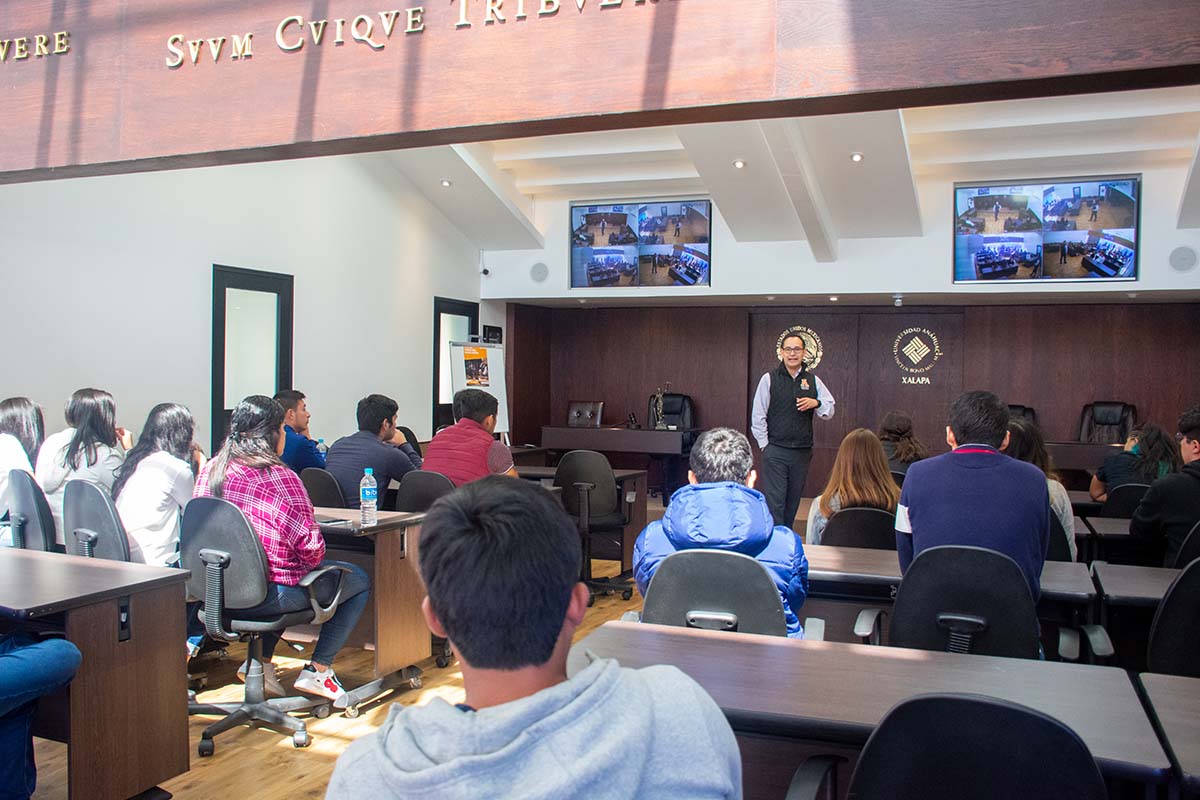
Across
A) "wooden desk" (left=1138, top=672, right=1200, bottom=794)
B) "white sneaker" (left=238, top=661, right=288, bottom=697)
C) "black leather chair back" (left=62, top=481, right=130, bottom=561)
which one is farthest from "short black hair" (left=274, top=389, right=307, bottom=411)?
"wooden desk" (left=1138, top=672, right=1200, bottom=794)

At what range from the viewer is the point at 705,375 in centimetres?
1102

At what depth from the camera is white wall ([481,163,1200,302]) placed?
8.16 meters

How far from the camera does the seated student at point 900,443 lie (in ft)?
15.5

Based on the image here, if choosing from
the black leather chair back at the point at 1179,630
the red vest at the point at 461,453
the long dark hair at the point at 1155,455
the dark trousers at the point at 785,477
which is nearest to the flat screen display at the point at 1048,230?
the dark trousers at the point at 785,477

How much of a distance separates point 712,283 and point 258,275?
427 cm

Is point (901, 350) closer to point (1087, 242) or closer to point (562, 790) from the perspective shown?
point (1087, 242)

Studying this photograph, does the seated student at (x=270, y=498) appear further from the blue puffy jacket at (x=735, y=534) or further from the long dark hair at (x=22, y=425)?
the long dark hair at (x=22, y=425)

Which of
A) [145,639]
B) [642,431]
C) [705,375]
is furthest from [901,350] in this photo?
[145,639]

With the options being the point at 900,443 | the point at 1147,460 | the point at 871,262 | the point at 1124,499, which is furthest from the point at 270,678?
the point at 871,262

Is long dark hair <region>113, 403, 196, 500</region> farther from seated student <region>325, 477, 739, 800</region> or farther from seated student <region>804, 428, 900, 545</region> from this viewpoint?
seated student <region>325, 477, 739, 800</region>

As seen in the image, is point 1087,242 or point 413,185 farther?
point 413,185

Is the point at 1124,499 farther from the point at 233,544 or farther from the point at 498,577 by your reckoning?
the point at 498,577

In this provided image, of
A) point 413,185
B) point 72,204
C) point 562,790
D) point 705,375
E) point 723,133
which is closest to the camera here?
point 562,790

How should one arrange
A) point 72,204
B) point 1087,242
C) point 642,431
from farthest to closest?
point 642,431 → point 1087,242 → point 72,204
